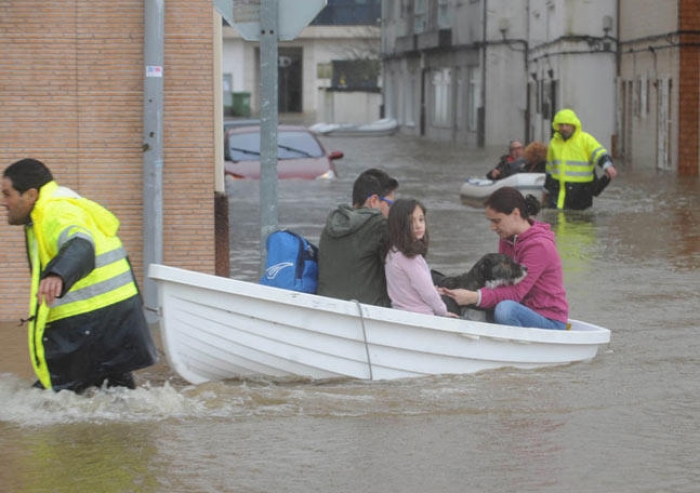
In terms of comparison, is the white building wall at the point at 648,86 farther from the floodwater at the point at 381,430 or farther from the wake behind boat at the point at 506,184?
the floodwater at the point at 381,430

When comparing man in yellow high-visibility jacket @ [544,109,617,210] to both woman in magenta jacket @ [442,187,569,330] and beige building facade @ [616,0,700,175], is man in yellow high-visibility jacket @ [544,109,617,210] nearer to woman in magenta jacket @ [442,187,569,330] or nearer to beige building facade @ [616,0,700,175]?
beige building facade @ [616,0,700,175]

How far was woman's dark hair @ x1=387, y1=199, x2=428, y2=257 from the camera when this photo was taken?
9.07m

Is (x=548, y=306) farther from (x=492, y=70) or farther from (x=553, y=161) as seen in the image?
(x=492, y=70)

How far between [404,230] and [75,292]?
7.26 ft

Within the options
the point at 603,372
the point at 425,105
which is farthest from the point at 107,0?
the point at 425,105

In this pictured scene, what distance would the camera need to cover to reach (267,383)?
927 cm

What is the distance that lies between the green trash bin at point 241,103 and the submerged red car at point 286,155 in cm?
5260

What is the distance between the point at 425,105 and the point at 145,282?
44534 millimetres

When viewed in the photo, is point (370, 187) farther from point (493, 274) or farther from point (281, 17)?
point (281, 17)

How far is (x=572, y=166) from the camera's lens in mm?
20500

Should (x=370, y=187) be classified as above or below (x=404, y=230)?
above

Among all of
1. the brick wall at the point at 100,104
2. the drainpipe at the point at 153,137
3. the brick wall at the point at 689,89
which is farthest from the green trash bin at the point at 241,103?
the drainpipe at the point at 153,137

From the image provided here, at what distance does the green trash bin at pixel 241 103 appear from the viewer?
77.8 meters

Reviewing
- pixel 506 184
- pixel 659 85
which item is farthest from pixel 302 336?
pixel 659 85
